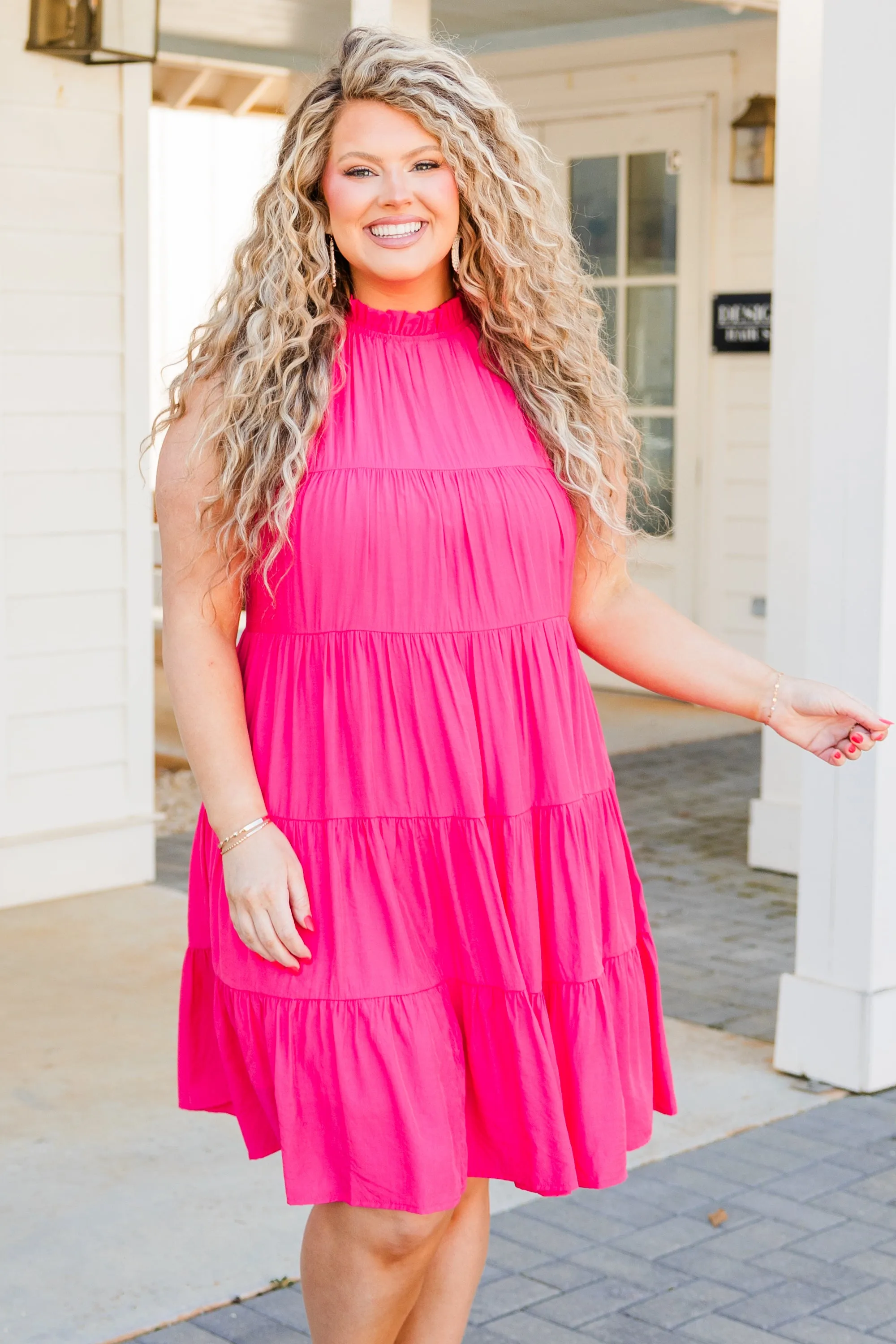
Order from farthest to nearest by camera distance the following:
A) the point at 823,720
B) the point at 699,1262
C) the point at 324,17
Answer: the point at 324,17 < the point at 699,1262 < the point at 823,720

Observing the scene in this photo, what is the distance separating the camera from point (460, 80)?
1.99 metres

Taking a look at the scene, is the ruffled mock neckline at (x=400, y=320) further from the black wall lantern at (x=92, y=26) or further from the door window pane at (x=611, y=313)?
the door window pane at (x=611, y=313)

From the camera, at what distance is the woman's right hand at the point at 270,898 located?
1.88 meters

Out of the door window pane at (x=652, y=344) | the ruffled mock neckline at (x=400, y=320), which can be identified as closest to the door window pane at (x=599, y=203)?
the door window pane at (x=652, y=344)

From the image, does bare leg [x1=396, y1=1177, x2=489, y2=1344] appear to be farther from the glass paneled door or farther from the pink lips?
the glass paneled door

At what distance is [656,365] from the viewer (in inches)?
341

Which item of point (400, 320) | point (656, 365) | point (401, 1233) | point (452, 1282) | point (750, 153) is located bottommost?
point (452, 1282)

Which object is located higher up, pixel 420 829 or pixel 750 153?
pixel 750 153

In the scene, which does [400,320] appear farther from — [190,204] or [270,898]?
[190,204]

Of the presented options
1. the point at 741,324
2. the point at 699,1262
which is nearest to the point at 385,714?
the point at 699,1262

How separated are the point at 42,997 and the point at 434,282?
2.66m

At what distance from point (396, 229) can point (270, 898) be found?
755 mm

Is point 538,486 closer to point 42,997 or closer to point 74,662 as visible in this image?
point 42,997

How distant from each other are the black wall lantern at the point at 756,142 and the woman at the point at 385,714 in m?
6.33
